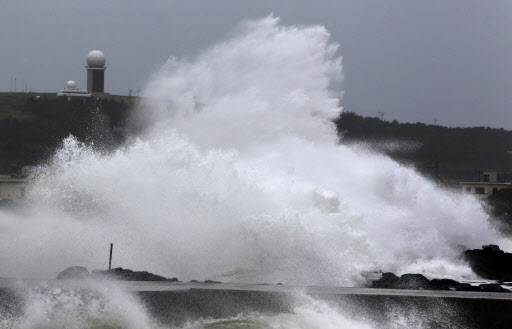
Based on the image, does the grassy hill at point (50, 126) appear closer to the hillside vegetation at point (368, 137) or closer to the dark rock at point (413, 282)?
the hillside vegetation at point (368, 137)

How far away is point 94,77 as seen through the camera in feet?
339

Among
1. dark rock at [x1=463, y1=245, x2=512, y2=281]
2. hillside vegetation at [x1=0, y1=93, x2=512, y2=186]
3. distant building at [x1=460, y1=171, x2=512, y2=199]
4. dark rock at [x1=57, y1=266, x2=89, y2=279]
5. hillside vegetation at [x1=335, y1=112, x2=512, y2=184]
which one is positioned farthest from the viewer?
distant building at [x1=460, y1=171, x2=512, y2=199]

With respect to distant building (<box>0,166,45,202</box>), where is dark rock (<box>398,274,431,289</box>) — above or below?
below

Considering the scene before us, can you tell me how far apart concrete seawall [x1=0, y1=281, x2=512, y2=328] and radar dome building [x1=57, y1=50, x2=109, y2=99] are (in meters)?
85.6

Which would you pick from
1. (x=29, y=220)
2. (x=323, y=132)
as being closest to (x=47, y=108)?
(x=323, y=132)

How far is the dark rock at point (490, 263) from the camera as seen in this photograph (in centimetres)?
2481

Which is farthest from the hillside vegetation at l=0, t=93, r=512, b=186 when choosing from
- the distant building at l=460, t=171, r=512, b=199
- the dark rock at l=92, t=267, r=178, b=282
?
the dark rock at l=92, t=267, r=178, b=282

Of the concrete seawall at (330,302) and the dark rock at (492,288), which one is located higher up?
the dark rock at (492,288)

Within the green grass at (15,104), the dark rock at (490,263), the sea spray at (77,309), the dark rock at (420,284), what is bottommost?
the sea spray at (77,309)

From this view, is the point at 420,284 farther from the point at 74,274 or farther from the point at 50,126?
the point at 50,126

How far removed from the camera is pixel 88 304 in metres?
14.3

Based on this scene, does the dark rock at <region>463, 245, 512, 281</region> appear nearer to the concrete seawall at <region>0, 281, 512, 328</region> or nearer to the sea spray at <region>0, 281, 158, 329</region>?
the concrete seawall at <region>0, 281, 512, 328</region>

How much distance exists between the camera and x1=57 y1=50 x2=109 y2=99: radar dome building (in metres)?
101

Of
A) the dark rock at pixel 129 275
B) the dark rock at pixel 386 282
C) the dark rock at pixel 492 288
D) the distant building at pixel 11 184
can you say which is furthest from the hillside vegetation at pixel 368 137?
the dark rock at pixel 129 275
